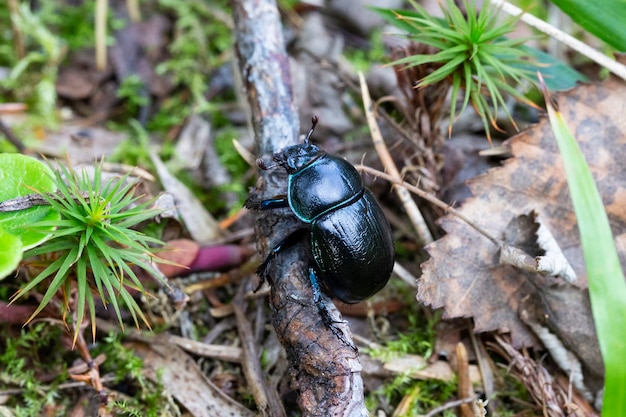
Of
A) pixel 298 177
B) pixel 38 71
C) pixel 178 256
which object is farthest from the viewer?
pixel 38 71

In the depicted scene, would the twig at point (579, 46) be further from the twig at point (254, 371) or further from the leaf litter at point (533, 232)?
the twig at point (254, 371)

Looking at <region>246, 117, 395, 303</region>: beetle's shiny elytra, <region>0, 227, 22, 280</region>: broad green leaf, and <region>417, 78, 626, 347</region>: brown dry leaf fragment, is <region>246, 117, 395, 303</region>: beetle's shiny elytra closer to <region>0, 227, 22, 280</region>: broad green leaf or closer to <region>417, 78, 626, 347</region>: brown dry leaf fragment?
<region>417, 78, 626, 347</region>: brown dry leaf fragment

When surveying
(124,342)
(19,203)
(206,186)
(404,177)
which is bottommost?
(124,342)

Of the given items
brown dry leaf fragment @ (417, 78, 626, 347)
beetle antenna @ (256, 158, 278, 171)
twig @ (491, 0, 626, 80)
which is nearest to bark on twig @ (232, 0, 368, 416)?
beetle antenna @ (256, 158, 278, 171)

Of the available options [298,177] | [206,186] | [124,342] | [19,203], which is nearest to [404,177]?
[298,177]

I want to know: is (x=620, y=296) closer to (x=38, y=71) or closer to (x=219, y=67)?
(x=219, y=67)

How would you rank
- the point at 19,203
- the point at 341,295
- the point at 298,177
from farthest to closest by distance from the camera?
the point at 298,177 → the point at 341,295 → the point at 19,203
